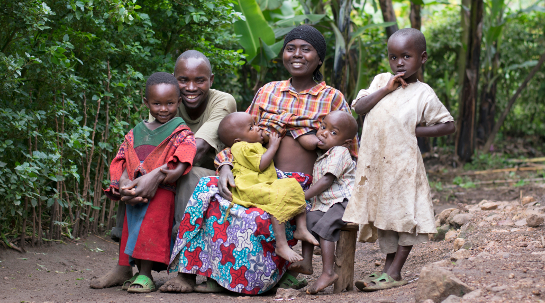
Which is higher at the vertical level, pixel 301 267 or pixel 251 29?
pixel 251 29

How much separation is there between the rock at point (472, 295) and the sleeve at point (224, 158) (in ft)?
5.53

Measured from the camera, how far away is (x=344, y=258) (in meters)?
3.15

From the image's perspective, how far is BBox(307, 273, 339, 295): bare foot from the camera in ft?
9.79

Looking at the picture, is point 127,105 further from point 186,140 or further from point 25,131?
point 186,140

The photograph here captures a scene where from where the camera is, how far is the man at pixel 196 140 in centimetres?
317

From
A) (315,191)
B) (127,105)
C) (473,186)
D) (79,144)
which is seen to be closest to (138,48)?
(127,105)

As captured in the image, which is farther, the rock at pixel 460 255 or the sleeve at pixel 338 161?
the sleeve at pixel 338 161

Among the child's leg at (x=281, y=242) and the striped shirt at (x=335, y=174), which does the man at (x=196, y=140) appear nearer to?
the child's leg at (x=281, y=242)

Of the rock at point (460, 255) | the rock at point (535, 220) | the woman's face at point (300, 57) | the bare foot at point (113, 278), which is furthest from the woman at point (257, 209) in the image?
the rock at point (535, 220)

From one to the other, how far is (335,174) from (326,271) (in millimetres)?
602

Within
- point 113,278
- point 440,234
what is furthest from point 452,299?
point 440,234

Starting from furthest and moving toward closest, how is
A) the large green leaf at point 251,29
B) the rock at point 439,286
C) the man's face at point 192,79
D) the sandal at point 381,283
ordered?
the large green leaf at point 251,29
the man's face at point 192,79
the sandal at point 381,283
the rock at point 439,286

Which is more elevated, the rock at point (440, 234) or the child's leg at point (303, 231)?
the child's leg at point (303, 231)

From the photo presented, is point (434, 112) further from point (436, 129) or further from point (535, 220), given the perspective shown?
point (535, 220)
